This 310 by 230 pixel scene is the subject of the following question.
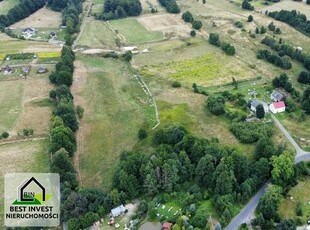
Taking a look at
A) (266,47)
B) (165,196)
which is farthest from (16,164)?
(266,47)

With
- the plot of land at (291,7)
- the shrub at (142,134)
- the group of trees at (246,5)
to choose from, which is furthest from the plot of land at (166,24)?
the shrub at (142,134)

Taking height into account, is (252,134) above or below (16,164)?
above

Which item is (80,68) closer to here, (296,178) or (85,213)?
(85,213)

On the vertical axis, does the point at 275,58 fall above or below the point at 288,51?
below

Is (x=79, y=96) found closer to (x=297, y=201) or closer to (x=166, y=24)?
(x=297, y=201)

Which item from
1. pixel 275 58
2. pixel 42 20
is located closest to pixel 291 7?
pixel 275 58

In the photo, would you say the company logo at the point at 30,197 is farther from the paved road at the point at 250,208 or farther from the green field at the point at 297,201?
the green field at the point at 297,201

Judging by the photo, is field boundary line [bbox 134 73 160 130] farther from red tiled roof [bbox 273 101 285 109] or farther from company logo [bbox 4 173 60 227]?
company logo [bbox 4 173 60 227]
